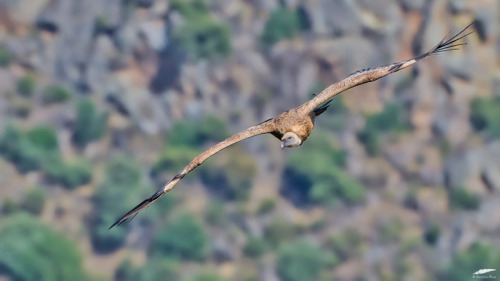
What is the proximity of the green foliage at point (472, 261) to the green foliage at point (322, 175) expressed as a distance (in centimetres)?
766

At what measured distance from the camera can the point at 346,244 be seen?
208 ft

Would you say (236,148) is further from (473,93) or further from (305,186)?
(473,93)

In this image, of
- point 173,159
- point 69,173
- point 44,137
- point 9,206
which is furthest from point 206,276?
point 44,137

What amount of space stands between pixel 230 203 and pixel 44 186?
42.2ft

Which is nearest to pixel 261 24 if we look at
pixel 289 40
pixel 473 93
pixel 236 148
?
pixel 289 40

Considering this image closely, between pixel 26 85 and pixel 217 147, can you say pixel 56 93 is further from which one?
pixel 217 147

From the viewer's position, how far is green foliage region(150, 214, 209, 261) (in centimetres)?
6594

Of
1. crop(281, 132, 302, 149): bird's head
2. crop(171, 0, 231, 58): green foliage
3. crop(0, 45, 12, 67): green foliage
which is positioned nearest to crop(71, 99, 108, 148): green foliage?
crop(0, 45, 12, 67): green foliage

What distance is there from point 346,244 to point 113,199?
52.9 feet

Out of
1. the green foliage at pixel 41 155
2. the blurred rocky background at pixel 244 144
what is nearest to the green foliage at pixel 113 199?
the blurred rocky background at pixel 244 144

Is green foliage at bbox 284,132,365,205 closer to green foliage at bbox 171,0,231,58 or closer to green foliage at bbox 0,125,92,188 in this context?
green foliage at bbox 171,0,231,58

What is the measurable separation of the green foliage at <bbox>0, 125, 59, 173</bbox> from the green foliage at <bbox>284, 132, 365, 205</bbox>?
16.8 m

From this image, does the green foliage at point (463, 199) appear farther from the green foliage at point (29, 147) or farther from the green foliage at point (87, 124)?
the green foliage at point (29, 147)

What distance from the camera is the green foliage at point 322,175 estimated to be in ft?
217
